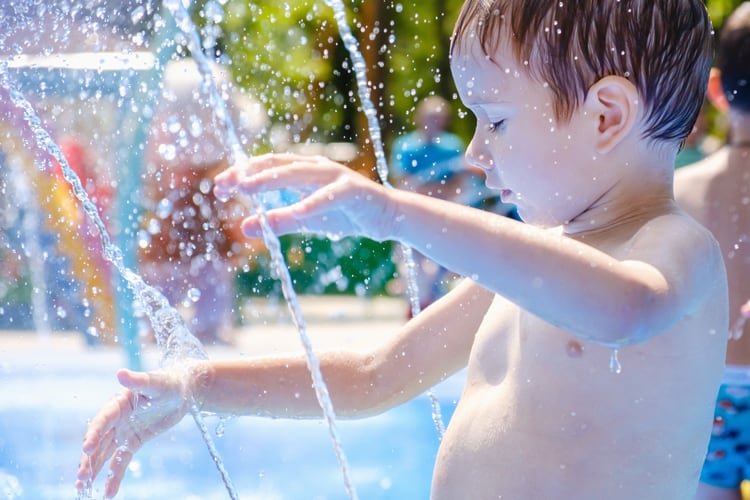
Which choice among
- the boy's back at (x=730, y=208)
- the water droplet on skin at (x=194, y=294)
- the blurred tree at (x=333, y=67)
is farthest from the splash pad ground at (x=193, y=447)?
the blurred tree at (x=333, y=67)

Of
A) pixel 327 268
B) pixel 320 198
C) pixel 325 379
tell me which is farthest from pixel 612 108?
pixel 327 268

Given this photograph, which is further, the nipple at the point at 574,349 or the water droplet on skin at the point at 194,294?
the water droplet on skin at the point at 194,294

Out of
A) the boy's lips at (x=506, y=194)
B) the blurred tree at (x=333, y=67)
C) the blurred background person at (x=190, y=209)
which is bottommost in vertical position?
the boy's lips at (x=506, y=194)

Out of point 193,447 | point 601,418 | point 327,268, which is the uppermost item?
point 327,268

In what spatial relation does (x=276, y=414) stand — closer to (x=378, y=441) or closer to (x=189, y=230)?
(x=378, y=441)

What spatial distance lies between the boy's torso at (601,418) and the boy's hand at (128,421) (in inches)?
20.7

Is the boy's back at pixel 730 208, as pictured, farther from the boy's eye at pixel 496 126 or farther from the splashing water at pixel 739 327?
the boy's eye at pixel 496 126

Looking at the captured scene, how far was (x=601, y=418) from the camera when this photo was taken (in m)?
1.49

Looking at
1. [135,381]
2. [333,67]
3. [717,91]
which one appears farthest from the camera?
[333,67]

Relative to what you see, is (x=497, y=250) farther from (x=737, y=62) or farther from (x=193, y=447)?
(x=193, y=447)

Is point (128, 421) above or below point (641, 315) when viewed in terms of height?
above

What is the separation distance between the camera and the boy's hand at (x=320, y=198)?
1.22 m

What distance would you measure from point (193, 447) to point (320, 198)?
278 centimetres

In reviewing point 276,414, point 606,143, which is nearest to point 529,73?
point 606,143
